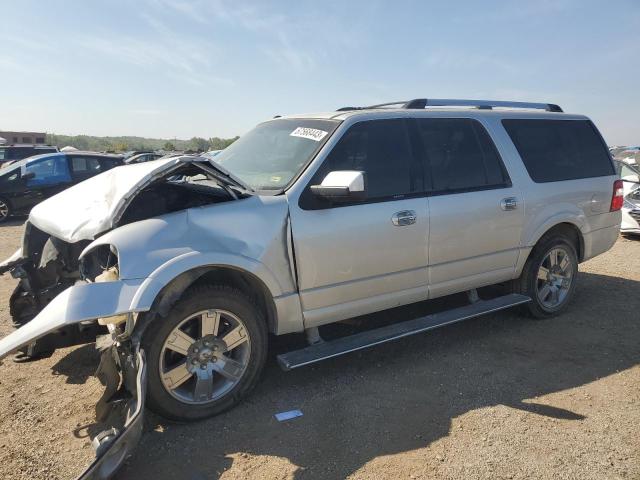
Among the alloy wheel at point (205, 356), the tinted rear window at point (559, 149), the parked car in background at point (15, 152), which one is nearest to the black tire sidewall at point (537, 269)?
the tinted rear window at point (559, 149)

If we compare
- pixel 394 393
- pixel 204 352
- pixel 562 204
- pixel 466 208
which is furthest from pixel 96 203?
pixel 562 204

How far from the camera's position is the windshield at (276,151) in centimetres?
373

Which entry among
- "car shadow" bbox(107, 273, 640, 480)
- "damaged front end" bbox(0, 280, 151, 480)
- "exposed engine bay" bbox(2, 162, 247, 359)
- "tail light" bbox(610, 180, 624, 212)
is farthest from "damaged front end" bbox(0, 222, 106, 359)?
"tail light" bbox(610, 180, 624, 212)

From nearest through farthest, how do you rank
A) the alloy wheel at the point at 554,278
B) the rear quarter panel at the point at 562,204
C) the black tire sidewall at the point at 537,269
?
the rear quarter panel at the point at 562,204 < the black tire sidewall at the point at 537,269 < the alloy wheel at the point at 554,278

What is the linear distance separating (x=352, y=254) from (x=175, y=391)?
151 cm

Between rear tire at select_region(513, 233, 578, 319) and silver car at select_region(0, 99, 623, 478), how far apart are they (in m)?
0.02

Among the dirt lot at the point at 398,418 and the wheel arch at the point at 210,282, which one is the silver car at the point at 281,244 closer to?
the wheel arch at the point at 210,282

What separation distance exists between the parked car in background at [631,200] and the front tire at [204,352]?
335 inches

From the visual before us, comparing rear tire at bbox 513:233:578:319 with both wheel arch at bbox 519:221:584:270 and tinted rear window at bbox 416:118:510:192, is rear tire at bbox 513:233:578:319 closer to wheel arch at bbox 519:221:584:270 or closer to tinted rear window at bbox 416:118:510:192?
wheel arch at bbox 519:221:584:270

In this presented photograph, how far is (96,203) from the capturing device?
3.47 meters

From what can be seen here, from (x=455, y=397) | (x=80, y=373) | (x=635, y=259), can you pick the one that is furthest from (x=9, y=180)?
(x=635, y=259)

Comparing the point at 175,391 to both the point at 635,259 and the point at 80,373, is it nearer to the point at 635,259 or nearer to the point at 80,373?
the point at 80,373

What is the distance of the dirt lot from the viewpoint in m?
2.82

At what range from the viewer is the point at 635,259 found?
786cm
